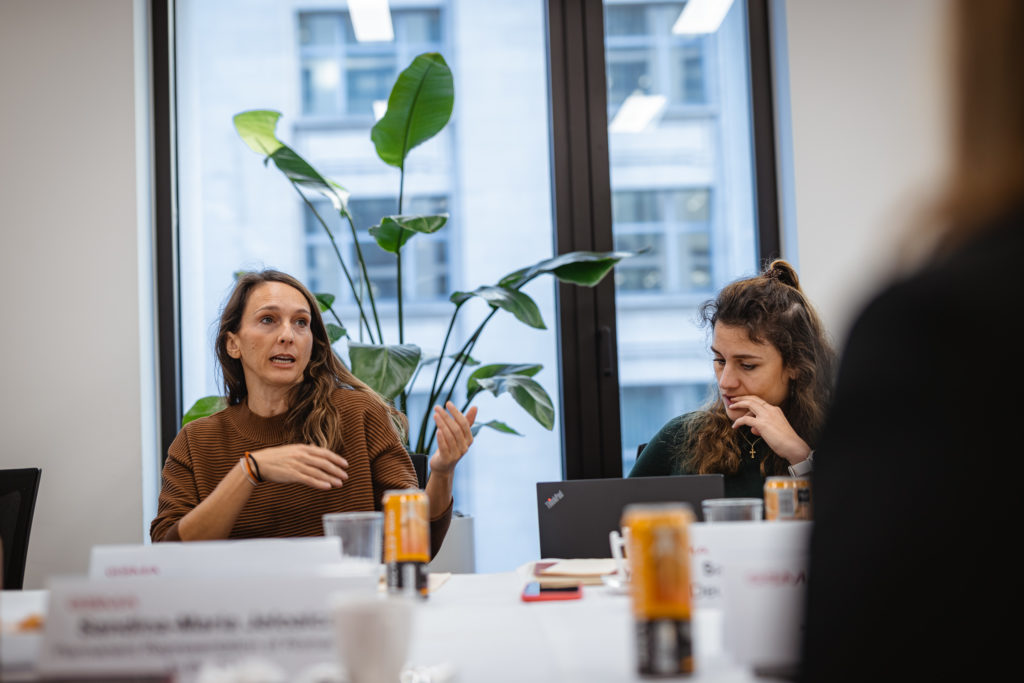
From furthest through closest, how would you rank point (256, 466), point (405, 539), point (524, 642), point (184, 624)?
point (256, 466), point (405, 539), point (524, 642), point (184, 624)

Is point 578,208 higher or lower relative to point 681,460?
higher

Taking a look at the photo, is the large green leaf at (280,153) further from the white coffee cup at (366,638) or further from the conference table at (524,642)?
the white coffee cup at (366,638)

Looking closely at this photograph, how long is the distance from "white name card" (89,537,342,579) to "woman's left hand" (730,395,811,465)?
115cm

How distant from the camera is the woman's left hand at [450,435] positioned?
1890 millimetres

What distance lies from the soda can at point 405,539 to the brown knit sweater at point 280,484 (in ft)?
2.20

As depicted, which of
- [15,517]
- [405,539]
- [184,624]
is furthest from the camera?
[15,517]

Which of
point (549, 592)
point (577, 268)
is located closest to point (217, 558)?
point (549, 592)

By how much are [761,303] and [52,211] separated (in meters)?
2.47

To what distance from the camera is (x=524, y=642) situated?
108cm

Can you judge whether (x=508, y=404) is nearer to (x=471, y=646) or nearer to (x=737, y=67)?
(x=737, y=67)

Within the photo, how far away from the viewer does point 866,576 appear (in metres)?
0.55

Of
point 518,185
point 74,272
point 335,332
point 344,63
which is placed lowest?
point 335,332

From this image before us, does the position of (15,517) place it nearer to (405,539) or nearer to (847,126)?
(405,539)

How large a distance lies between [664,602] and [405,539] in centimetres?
61
